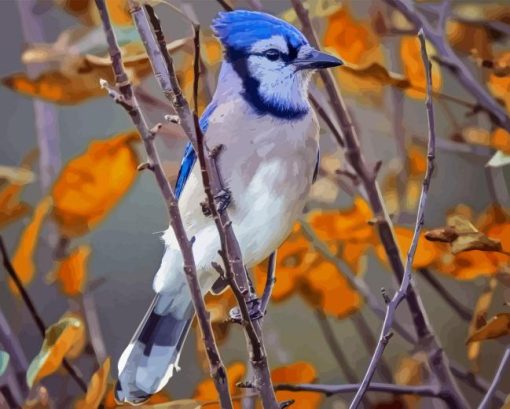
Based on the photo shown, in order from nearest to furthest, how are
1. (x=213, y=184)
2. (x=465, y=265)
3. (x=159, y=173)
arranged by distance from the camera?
1. (x=159, y=173)
2. (x=213, y=184)
3. (x=465, y=265)

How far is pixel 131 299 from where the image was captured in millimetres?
1256

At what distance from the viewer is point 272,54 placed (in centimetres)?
119

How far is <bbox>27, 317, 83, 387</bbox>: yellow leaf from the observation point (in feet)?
3.80

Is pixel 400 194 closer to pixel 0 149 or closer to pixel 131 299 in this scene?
pixel 131 299

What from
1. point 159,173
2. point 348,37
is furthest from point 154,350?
point 348,37

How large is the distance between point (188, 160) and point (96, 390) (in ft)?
1.33

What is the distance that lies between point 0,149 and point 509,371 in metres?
0.99

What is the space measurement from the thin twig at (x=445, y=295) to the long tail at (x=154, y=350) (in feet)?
1.40

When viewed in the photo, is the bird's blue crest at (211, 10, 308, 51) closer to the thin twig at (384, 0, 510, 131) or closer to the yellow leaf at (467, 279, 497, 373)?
the thin twig at (384, 0, 510, 131)

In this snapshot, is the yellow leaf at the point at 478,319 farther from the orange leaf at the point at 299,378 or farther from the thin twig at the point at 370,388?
the orange leaf at the point at 299,378

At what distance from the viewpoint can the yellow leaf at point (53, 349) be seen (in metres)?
1.16

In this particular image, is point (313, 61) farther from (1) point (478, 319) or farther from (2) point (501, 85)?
(1) point (478, 319)

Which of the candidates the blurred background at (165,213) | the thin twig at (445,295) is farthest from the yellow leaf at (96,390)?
the thin twig at (445,295)

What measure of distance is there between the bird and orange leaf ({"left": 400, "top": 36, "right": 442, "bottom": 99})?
0.16 m
